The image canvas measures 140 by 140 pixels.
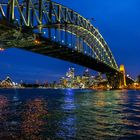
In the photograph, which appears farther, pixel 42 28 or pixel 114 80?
pixel 114 80

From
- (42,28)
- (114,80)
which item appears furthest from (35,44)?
(114,80)

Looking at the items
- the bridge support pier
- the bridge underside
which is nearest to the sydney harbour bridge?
the bridge underside

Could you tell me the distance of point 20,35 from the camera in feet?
188

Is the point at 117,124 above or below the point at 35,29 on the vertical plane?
below

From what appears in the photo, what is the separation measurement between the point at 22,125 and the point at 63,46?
51467mm

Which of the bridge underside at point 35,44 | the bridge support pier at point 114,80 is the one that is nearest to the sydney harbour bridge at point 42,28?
the bridge underside at point 35,44

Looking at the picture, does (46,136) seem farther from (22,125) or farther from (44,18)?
(44,18)

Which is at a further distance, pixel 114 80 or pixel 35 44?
pixel 114 80

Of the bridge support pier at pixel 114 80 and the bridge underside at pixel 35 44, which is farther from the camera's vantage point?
the bridge support pier at pixel 114 80

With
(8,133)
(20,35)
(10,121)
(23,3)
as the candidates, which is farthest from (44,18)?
(8,133)

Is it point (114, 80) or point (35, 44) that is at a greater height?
point (35, 44)

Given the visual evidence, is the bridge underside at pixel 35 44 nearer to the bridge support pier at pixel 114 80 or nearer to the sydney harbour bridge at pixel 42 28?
the sydney harbour bridge at pixel 42 28

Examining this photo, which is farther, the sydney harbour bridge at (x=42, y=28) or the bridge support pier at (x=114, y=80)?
the bridge support pier at (x=114, y=80)

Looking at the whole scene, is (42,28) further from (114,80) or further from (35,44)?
(114,80)
